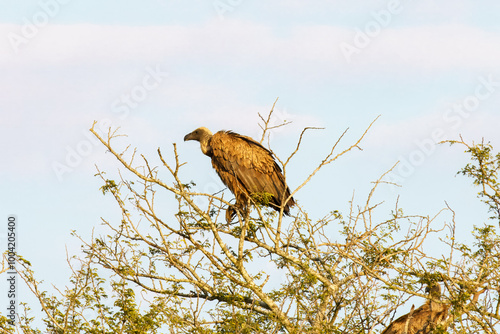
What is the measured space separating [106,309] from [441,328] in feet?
12.6

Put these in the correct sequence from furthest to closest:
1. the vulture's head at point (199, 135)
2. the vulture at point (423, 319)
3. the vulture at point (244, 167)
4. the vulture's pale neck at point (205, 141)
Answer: the vulture's head at point (199, 135)
the vulture's pale neck at point (205, 141)
the vulture at point (244, 167)
the vulture at point (423, 319)

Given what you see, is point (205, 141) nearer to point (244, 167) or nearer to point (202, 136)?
point (202, 136)

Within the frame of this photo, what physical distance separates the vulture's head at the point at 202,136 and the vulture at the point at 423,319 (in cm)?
434

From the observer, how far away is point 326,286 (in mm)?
7613

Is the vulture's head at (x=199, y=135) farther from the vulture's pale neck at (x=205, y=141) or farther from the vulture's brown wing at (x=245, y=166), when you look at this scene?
the vulture's brown wing at (x=245, y=166)

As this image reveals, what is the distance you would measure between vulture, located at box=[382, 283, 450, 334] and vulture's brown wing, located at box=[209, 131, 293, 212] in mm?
2728

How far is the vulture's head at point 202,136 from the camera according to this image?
35.6 ft

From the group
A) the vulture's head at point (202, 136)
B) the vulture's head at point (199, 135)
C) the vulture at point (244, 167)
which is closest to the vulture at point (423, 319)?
the vulture at point (244, 167)

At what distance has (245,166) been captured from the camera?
10250 millimetres

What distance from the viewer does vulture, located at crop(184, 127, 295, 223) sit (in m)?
10.0

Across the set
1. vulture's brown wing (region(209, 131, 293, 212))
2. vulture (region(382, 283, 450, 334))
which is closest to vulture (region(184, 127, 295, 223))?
vulture's brown wing (region(209, 131, 293, 212))

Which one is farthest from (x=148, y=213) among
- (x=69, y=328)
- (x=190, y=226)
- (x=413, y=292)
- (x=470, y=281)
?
(x=470, y=281)

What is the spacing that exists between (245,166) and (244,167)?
0.02 m

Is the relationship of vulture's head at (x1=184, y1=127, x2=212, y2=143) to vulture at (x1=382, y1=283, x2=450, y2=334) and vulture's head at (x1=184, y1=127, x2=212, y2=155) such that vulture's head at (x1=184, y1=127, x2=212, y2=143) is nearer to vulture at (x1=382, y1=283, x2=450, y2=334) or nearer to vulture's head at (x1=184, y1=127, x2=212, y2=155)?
vulture's head at (x1=184, y1=127, x2=212, y2=155)
